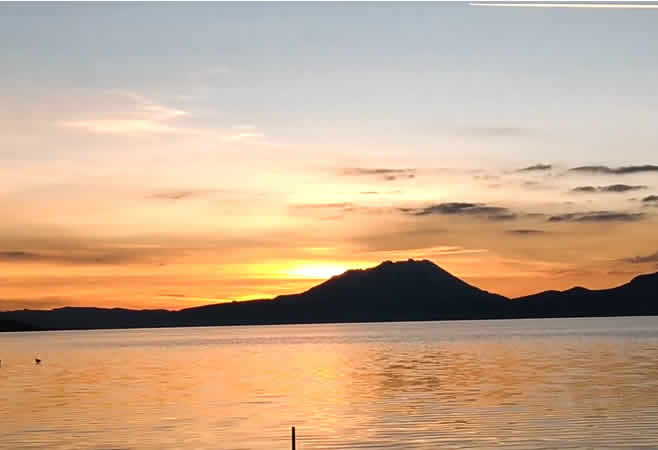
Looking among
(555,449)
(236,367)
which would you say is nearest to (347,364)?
(236,367)

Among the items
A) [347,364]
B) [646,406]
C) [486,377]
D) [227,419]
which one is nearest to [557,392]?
[646,406]

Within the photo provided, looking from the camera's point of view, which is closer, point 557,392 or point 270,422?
point 270,422

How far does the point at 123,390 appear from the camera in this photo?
90438 millimetres

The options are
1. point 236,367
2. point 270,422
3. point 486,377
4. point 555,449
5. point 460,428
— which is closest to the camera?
point 555,449

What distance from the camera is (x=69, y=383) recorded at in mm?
103812

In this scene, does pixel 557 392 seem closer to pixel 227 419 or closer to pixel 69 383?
pixel 227 419

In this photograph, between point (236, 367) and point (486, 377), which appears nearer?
point (486, 377)

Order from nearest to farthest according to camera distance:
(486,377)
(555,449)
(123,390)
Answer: (555,449), (123,390), (486,377)

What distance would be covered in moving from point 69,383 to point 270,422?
47508mm

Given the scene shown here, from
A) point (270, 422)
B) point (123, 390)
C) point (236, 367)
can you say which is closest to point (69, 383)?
point (123, 390)

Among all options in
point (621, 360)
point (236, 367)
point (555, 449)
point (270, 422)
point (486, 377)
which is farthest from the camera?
point (236, 367)

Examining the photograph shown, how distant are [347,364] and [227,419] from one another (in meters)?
71.2

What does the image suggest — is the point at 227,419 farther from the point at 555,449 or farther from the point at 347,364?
the point at 347,364

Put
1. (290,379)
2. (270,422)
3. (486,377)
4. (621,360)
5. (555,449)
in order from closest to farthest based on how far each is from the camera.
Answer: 1. (555,449)
2. (270,422)
3. (486,377)
4. (290,379)
5. (621,360)
